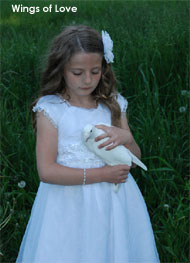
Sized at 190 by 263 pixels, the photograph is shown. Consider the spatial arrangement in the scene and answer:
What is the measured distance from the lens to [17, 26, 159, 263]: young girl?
173cm

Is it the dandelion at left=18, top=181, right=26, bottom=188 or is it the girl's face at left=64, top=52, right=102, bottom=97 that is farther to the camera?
the dandelion at left=18, top=181, right=26, bottom=188

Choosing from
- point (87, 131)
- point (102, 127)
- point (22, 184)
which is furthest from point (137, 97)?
point (87, 131)

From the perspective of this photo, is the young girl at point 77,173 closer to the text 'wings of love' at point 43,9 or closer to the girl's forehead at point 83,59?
the girl's forehead at point 83,59

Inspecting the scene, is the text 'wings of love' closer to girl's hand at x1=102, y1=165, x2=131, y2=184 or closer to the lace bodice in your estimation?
the lace bodice

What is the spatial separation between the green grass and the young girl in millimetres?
580

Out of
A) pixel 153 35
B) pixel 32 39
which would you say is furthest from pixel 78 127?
pixel 32 39

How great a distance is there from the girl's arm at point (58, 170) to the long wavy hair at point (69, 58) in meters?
0.25

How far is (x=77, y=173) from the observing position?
1719 mm

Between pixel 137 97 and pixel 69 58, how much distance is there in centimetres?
137

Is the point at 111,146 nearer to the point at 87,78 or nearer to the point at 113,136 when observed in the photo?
the point at 113,136

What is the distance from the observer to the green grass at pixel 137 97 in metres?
2.48

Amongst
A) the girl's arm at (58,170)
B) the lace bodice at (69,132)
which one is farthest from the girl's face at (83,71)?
the girl's arm at (58,170)

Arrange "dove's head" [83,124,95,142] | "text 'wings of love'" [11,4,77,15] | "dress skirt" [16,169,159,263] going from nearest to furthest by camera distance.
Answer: "dove's head" [83,124,95,142], "dress skirt" [16,169,159,263], "text 'wings of love'" [11,4,77,15]

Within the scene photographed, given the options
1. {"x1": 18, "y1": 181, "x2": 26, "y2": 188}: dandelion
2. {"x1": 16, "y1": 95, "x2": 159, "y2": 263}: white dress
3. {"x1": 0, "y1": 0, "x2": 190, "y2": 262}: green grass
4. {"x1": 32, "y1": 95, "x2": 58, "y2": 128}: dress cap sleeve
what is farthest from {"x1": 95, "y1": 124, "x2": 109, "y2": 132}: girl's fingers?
{"x1": 18, "y1": 181, "x2": 26, "y2": 188}: dandelion
